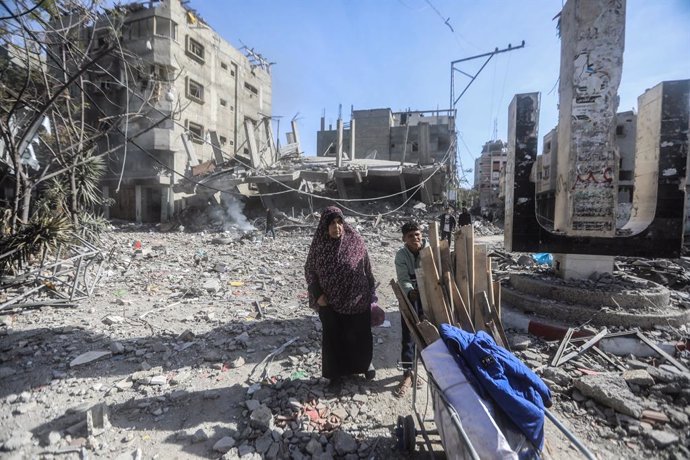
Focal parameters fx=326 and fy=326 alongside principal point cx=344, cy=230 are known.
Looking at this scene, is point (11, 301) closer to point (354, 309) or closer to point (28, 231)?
point (28, 231)

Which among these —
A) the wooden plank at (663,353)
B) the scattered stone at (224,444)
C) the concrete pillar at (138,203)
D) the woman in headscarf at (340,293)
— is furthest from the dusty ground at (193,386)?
the concrete pillar at (138,203)

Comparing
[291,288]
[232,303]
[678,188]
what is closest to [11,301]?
[232,303]

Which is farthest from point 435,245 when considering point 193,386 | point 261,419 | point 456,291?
point 193,386

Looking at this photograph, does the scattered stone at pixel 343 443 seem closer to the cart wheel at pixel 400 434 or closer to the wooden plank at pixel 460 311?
the cart wheel at pixel 400 434

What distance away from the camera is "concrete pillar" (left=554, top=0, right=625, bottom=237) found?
367cm

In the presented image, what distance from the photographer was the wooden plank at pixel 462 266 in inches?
90.5

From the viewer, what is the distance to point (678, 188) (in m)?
3.90

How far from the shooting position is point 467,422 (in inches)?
56.2

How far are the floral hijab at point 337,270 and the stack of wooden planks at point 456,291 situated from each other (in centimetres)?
41

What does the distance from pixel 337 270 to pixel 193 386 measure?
1713mm

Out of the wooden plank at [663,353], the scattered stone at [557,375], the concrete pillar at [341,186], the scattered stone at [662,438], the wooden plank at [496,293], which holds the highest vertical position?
the concrete pillar at [341,186]

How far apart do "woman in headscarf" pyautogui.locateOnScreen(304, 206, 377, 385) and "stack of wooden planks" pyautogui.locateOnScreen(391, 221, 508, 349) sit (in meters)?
0.44

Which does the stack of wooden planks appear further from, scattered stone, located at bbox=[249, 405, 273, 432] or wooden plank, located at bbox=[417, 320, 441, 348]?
scattered stone, located at bbox=[249, 405, 273, 432]

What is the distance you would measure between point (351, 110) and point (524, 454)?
107 ft
